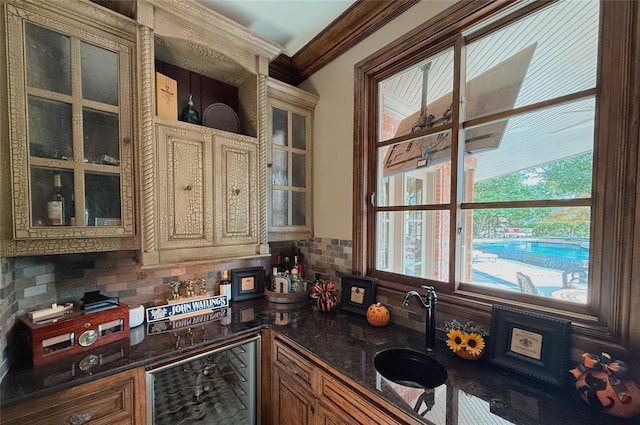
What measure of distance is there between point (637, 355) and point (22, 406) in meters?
2.14

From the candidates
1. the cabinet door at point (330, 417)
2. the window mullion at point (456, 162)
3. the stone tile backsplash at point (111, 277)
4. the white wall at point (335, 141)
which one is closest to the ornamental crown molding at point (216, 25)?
the white wall at point (335, 141)

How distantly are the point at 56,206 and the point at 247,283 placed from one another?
121 cm

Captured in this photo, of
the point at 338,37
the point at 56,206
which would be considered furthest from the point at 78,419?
the point at 338,37

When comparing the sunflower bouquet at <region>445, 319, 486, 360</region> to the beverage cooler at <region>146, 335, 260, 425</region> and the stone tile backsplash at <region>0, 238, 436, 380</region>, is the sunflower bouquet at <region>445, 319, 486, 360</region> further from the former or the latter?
the beverage cooler at <region>146, 335, 260, 425</region>

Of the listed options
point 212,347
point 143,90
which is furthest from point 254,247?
point 143,90

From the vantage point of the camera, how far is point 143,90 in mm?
1294

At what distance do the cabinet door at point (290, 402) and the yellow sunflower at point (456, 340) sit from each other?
705 mm

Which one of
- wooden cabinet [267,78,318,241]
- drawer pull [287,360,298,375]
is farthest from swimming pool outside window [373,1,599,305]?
drawer pull [287,360,298,375]

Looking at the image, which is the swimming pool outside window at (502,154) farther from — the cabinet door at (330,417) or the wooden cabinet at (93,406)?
the wooden cabinet at (93,406)

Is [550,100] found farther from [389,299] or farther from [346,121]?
[389,299]

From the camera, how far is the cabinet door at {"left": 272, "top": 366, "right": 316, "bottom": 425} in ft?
4.17

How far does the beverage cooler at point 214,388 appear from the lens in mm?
1321

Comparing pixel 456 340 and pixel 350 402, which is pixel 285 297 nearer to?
pixel 350 402

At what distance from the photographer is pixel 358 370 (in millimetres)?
1076
